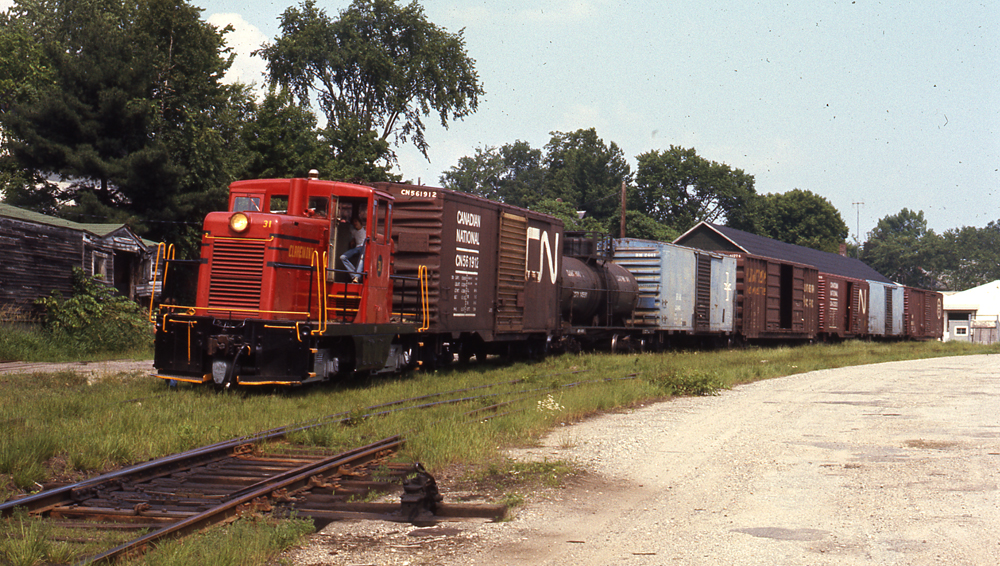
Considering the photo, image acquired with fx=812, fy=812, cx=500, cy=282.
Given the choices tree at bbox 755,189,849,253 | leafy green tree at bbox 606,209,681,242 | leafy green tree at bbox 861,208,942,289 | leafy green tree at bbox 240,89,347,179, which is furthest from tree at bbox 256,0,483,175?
leafy green tree at bbox 861,208,942,289

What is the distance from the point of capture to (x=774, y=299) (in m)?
32.6

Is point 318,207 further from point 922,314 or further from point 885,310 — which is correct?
point 922,314

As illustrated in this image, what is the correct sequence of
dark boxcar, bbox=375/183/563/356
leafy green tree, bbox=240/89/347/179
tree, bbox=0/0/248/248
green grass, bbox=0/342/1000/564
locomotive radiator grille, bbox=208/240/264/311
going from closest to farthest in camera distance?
green grass, bbox=0/342/1000/564, locomotive radiator grille, bbox=208/240/264/311, dark boxcar, bbox=375/183/563/356, tree, bbox=0/0/248/248, leafy green tree, bbox=240/89/347/179

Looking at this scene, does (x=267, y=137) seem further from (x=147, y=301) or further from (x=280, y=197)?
(x=280, y=197)

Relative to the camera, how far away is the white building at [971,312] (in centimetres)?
7094

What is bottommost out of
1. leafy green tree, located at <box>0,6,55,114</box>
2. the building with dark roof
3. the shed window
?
the shed window

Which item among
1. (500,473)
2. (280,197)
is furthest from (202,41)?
(500,473)

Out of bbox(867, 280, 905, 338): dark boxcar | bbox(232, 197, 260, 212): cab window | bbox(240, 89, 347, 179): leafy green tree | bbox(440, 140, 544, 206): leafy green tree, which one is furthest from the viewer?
bbox(440, 140, 544, 206): leafy green tree

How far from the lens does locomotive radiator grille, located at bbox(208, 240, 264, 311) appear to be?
471 inches

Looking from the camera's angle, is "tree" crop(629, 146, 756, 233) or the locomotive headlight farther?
"tree" crop(629, 146, 756, 233)

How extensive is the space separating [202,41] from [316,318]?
82.1ft

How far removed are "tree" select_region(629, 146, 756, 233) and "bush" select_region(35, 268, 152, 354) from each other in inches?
2629

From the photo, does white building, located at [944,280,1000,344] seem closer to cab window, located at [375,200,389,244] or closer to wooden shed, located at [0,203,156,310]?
wooden shed, located at [0,203,156,310]

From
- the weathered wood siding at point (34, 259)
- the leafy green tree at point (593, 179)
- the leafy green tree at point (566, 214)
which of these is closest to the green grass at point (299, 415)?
the weathered wood siding at point (34, 259)
